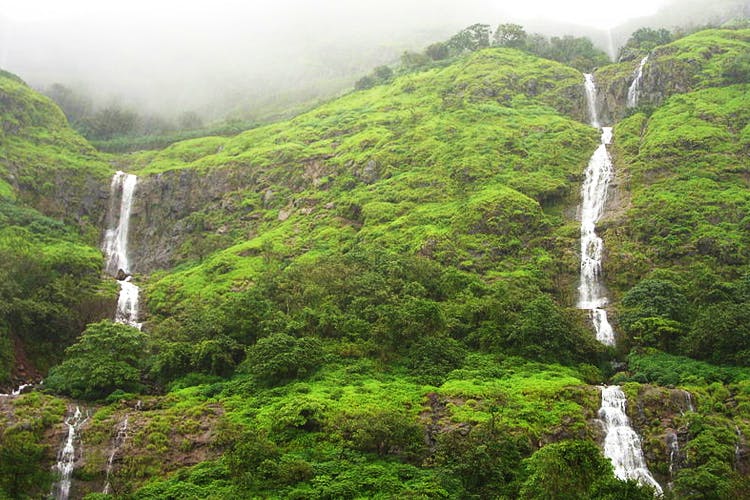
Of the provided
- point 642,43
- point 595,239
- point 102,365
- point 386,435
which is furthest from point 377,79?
point 386,435

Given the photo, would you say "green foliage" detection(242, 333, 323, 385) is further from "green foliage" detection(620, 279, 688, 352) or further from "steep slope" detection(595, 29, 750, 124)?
"steep slope" detection(595, 29, 750, 124)

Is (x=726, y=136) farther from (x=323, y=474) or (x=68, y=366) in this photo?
(x=68, y=366)

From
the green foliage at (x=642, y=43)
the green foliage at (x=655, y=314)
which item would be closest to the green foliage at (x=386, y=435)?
the green foliage at (x=655, y=314)

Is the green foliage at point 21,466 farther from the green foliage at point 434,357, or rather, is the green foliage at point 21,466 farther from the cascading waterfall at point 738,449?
the cascading waterfall at point 738,449

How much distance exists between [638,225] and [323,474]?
37.0 meters

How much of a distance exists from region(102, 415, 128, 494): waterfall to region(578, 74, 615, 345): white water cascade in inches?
1227

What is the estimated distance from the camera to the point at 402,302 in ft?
159

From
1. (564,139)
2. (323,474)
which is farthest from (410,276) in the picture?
(564,139)

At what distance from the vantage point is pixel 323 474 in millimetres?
31859

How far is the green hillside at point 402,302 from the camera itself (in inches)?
1334

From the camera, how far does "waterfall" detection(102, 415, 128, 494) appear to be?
117ft

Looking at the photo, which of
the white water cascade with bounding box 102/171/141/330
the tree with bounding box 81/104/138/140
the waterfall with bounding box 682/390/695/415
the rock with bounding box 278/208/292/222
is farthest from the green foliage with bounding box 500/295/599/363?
the tree with bounding box 81/104/138/140

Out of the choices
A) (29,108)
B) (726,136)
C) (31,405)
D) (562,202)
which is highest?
(29,108)

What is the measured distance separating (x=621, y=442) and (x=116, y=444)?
26.9 metres
